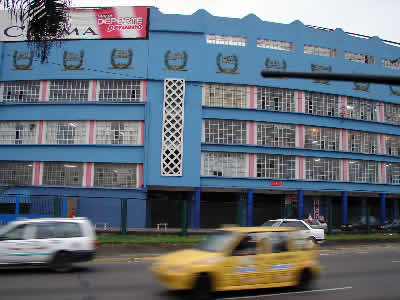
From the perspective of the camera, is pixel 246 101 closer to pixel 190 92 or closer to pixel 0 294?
pixel 190 92

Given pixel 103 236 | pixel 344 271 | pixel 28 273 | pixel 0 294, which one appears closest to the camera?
pixel 0 294

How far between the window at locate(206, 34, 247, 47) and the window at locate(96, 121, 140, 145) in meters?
9.29

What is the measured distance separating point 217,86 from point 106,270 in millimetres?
23185

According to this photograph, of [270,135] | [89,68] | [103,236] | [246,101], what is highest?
[89,68]

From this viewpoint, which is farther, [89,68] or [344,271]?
[89,68]

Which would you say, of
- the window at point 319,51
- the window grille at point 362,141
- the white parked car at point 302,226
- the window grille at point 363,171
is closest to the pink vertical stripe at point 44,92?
the white parked car at point 302,226

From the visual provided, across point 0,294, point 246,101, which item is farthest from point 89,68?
point 0,294

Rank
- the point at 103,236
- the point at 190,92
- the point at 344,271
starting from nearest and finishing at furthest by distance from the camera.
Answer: the point at 344,271 < the point at 103,236 < the point at 190,92

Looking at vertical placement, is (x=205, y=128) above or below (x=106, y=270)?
above

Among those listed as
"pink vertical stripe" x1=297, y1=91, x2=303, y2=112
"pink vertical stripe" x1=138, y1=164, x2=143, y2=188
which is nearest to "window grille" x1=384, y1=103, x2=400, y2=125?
"pink vertical stripe" x1=297, y1=91, x2=303, y2=112

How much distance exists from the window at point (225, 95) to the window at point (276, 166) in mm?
4919

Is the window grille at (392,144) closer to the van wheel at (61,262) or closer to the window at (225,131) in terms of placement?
the window at (225,131)

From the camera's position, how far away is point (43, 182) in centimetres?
3306

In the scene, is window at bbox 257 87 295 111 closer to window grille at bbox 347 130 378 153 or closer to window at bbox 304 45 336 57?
window at bbox 304 45 336 57
